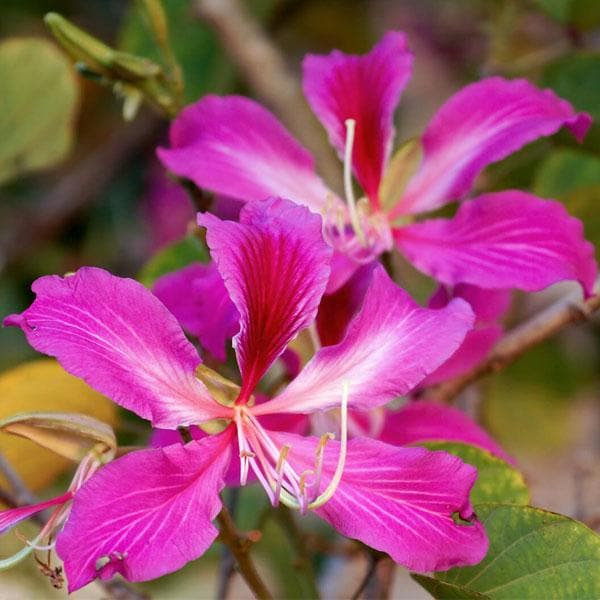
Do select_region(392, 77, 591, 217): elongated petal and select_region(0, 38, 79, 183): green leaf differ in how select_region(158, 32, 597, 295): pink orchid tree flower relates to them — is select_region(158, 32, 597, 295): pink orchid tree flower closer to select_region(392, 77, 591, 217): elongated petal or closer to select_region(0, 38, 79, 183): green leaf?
select_region(392, 77, 591, 217): elongated petal

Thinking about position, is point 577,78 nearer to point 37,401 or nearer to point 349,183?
point 349,183

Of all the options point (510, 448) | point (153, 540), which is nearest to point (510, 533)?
point (153, 540)

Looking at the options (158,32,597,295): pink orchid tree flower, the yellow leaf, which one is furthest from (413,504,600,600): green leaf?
the yellow leaf

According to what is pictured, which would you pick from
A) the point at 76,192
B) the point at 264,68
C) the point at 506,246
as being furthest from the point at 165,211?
the point at 506,246

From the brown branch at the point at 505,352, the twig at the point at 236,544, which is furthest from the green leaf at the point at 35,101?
the twig at the point at 236,544

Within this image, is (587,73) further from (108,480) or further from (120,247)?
(120,247)

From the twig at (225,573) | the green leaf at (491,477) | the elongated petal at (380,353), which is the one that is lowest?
the twig at (225,573)

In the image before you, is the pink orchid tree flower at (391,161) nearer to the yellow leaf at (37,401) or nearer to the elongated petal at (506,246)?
the elongated petal at (506,246)
